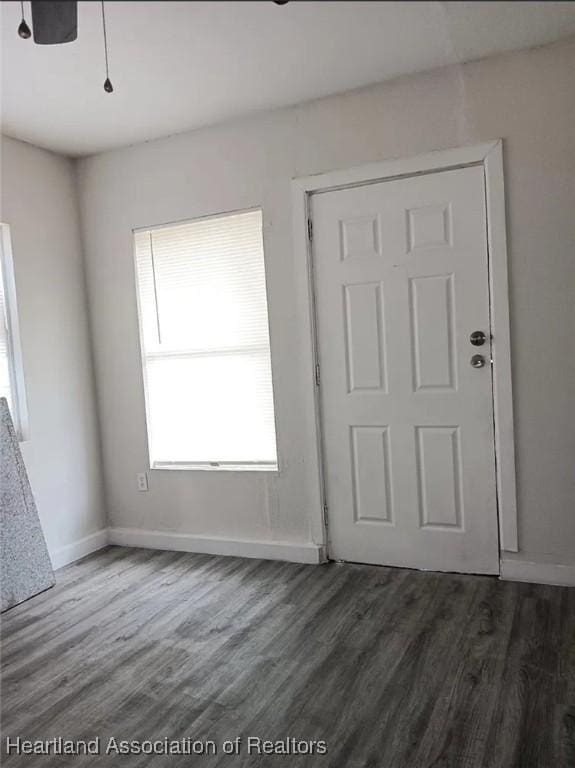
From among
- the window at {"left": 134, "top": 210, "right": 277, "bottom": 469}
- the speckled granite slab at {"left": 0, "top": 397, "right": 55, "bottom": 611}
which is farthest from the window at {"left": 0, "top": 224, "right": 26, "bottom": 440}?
the window at {"left": 134, "top": 210, "right": 277, "bottom": 469}

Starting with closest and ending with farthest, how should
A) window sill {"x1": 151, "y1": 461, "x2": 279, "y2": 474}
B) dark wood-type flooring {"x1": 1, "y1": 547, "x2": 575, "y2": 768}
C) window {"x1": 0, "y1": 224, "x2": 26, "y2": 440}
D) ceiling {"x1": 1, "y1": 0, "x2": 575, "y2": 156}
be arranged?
ceiling {"x1": 1, "y1": 0, "x2": 575, "y2": 156}, dark wood-type flooring {"x1": 1, "y1": 547, "x2": 575, "y2": 768}, window {"x1": 0, "y1": 224, "x2": 26, "y2": 440}, window sill {"x1": 151, "y1": 461, "x2": 279, "y2": 474}

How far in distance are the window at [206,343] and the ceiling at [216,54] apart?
57cm

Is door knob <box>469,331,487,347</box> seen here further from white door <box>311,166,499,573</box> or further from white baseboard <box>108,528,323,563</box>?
white baseboard <box>108,528,323,563</box>

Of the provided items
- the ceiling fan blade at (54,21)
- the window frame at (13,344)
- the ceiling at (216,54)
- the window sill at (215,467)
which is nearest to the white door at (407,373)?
the window sill at (215,467)

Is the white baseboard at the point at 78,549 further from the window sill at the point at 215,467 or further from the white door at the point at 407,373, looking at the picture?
the white door at the point at 407,373

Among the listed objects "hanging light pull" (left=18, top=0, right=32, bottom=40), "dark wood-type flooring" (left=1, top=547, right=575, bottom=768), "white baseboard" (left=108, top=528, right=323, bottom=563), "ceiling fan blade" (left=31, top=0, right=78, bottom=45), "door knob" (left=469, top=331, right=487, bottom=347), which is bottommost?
"dark wood-type flooring" (left=1, top=547, right=575, bottom=768)

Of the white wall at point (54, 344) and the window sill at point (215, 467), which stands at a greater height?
the white wall at point (54, 344)

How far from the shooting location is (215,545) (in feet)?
10.6

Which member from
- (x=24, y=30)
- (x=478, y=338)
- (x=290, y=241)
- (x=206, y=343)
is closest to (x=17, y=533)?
(x=206, y=343)

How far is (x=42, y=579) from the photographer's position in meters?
2.90

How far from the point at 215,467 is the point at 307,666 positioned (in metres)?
1.37

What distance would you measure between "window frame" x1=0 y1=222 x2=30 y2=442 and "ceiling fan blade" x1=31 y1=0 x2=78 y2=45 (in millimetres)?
2678

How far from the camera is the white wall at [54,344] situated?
3.05 m

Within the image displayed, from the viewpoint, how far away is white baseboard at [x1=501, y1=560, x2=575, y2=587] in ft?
8.24
